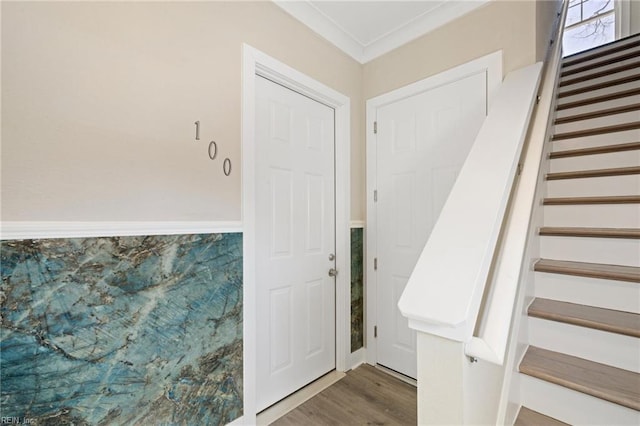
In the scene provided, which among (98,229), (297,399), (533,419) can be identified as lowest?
(297,399)

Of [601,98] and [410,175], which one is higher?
[601,98]

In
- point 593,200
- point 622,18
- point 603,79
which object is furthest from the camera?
point 622,18

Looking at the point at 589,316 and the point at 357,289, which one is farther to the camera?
the point at 357,289

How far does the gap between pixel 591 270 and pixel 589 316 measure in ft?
0.73

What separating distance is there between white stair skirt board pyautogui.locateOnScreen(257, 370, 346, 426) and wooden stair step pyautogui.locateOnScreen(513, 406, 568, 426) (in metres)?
1.29

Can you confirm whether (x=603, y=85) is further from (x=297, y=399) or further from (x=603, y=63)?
(x=297, y=399)

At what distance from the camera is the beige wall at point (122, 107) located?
1.07 meters

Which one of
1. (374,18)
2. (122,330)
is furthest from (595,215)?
(122,330)

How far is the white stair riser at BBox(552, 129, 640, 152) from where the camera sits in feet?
5.86

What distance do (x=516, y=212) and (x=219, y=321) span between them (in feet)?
4.92

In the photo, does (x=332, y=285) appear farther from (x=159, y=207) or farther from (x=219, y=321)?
(x=159, y=207)

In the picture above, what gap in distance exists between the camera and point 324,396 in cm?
202

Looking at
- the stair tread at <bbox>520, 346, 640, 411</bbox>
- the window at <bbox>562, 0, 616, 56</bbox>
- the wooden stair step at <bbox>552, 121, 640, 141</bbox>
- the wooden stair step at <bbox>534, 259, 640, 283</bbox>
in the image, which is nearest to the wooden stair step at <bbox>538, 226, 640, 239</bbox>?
the wooden stair step at <bbox>534, 259, 640, 283</bbox>

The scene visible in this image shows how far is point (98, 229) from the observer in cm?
120
